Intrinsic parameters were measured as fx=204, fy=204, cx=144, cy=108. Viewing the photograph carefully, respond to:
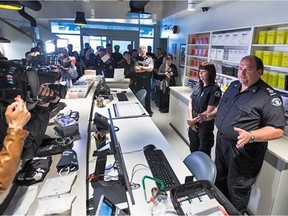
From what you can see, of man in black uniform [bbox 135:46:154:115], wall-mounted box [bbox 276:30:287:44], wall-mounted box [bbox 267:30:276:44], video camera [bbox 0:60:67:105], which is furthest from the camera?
man in black uniform [bbox 135:46:154:115]

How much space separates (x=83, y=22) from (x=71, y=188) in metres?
5.04

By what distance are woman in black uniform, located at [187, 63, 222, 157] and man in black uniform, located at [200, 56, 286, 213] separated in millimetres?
344

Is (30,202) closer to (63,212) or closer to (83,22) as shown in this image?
(63,212)

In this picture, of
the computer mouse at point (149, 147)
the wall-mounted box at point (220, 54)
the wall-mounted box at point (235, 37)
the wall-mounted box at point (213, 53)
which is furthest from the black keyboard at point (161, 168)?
the wall-mounted box at point (213, 53)

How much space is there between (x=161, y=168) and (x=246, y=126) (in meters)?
0.80

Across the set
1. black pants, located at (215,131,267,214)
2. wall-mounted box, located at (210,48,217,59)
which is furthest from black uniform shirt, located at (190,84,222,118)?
wall-mounted box, located at (210,48,217,59)

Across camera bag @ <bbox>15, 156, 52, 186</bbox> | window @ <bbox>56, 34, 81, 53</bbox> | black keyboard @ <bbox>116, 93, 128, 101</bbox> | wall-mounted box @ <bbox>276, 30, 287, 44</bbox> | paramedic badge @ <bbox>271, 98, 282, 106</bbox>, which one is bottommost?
camera bag @ <bbox>15, 156, 52, 186</bbox>

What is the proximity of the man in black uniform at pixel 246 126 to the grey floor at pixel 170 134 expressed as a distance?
127 cm

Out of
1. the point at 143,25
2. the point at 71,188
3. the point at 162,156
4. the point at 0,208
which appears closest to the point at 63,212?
the point at 71,188

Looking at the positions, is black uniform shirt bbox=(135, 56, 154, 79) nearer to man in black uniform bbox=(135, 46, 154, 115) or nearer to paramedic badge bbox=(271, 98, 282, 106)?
man in black uniform bbox=(135, 46, 154, 115)

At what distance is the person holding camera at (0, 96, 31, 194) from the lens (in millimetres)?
856

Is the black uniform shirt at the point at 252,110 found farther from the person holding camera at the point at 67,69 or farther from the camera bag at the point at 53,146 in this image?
the person holding camera at the point at 67,69

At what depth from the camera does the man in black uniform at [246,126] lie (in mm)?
1589

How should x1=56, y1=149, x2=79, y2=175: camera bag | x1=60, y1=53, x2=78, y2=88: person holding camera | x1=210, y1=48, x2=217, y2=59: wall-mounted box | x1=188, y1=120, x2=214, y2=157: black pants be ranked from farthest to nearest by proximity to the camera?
x1=60, y1=53, x2=78, y2=88: person holding camera, x1=210, y1=48, x2=217, y2=59: wall-mounted box, x1=188, y1=120, x2=214, y2=157: black pants, x1=56, y1=149, x2=79, y2=175: camera bag
